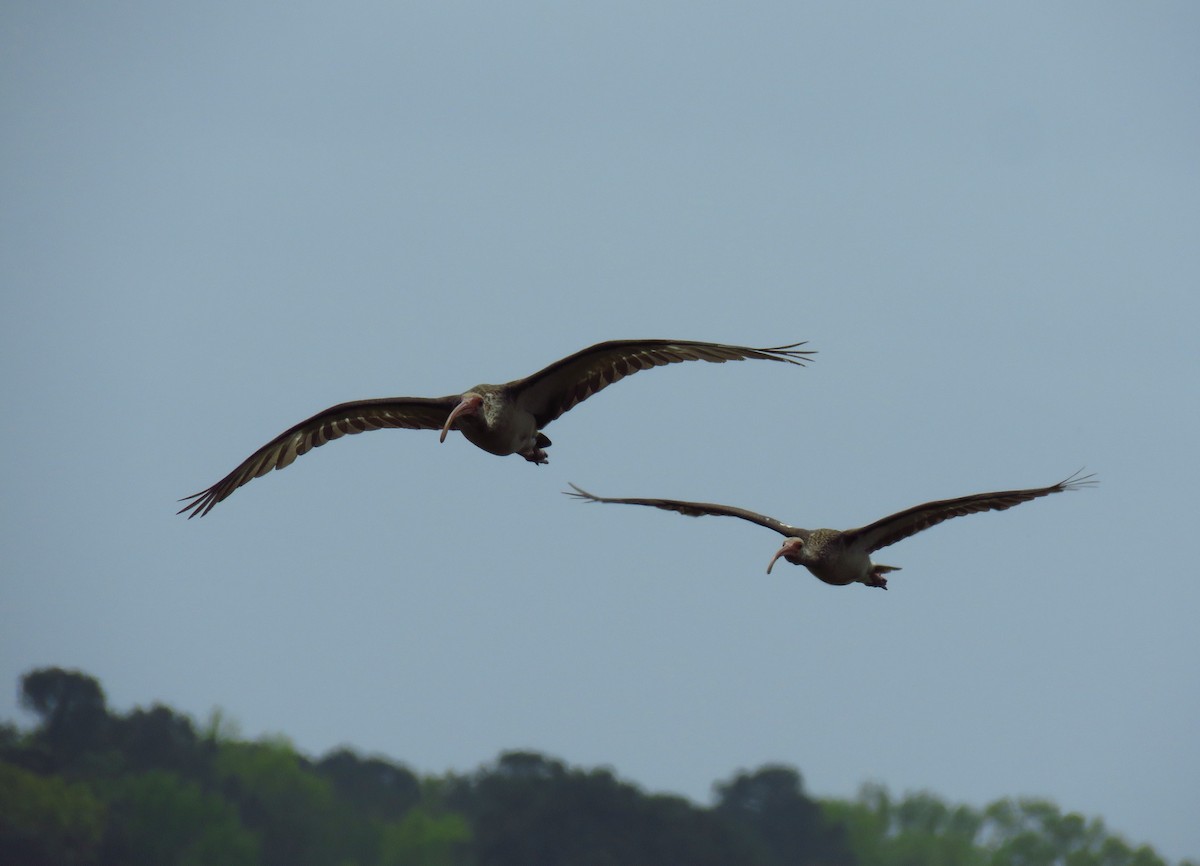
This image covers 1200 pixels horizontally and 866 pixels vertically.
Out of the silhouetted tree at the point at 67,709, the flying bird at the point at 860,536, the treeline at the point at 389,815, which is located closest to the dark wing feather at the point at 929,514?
the flying bird at the point at 860,536

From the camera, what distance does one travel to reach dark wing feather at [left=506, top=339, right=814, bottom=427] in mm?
20219

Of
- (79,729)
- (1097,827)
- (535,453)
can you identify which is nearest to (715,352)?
(535,453)

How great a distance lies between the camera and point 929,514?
69.7ft

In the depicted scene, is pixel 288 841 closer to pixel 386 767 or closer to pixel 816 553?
pixel 386 767

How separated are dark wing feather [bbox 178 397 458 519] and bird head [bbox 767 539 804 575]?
4339 mm

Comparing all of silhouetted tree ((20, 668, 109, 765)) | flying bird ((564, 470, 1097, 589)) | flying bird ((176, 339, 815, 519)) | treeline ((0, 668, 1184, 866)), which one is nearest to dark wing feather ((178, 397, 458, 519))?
flying bird ((176, 339, 815, 519))

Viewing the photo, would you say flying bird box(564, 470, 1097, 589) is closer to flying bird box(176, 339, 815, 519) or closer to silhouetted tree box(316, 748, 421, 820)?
flying bird box(176, 339, 815, 519)

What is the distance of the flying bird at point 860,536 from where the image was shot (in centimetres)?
2089

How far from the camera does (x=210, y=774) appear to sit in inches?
2761

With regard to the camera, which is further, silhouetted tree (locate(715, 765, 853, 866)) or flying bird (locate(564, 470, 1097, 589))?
silhouetted tree (locate(715, 765, 853, 866))

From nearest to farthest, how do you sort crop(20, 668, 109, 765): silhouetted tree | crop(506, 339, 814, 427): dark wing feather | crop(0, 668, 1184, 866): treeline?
crop(506, 339, 814, 427): dark wing feather → crop(0, 668, 1184, 866): treeline → crop(20, 668, 109, 765): silhouetted tree

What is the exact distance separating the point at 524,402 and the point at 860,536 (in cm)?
430

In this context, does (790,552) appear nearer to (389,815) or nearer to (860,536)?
(860,536)

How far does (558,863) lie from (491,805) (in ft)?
13.0
